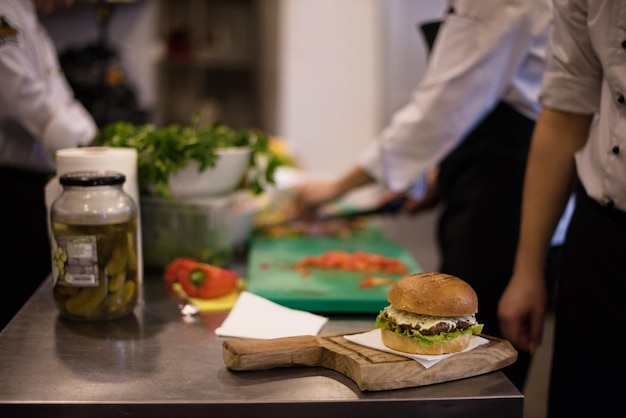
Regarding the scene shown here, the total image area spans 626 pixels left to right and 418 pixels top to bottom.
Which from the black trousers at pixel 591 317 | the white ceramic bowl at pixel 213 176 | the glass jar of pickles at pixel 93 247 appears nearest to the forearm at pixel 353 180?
the white ceramic bowl at pixel 213 176

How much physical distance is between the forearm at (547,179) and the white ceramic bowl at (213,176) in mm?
753

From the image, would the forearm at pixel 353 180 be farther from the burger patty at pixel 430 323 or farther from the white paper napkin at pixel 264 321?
the burger patty at pixel 430 323

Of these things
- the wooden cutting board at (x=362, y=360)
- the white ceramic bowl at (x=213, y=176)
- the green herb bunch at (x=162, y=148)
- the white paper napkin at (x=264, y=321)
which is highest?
the green herb bunch at (x=162, y=148)

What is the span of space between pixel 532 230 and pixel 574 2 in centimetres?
49

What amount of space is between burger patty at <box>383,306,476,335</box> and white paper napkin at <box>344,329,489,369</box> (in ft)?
0.12

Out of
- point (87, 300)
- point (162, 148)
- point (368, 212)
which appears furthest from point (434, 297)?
point (368, 212)

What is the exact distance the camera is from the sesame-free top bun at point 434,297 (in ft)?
3.70

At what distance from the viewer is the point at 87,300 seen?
138cm

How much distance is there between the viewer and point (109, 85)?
3.82 metres

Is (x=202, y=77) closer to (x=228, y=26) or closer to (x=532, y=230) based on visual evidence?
(x=228, y=26)

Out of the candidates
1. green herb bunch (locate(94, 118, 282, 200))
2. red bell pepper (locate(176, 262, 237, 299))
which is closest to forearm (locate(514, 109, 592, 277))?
red bell pepper (locate(176, 262, 237, 299))

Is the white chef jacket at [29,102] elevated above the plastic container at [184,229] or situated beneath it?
elevated above

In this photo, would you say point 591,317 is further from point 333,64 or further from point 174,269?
point 333,64

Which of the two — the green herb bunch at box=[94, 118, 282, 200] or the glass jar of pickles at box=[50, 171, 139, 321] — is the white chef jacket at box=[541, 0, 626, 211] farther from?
the glass jar of pickles at box=[50, 171, 139, 321]
